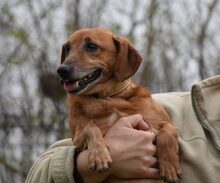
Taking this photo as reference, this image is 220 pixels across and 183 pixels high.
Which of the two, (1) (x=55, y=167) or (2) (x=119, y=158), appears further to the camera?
(1) (x=55, y=167)

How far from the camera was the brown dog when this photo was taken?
4.03 metres

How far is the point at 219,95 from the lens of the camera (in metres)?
4.42

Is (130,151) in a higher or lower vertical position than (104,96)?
lower

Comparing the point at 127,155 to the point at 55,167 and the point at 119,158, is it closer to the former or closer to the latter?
the point at 119,158

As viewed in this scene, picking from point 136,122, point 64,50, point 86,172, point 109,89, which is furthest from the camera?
point 64,50

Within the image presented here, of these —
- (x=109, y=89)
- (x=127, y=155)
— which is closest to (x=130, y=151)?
(x=127, y=155)

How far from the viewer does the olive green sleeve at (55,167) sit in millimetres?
4051

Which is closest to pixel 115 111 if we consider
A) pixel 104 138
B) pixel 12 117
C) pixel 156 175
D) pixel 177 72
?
pixel 104 138

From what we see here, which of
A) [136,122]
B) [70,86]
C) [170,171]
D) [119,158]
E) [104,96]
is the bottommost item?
[170,171]

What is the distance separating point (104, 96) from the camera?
14.1 ft

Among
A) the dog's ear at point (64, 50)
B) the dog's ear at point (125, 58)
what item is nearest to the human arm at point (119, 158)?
the dog's ear at point (125, 58)

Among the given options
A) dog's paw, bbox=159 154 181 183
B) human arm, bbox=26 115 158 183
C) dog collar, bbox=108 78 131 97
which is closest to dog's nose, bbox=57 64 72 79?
dog collar, bbox=108 78 131 97

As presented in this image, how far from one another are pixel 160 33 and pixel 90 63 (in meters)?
7.49

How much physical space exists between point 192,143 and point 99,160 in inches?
23.4
